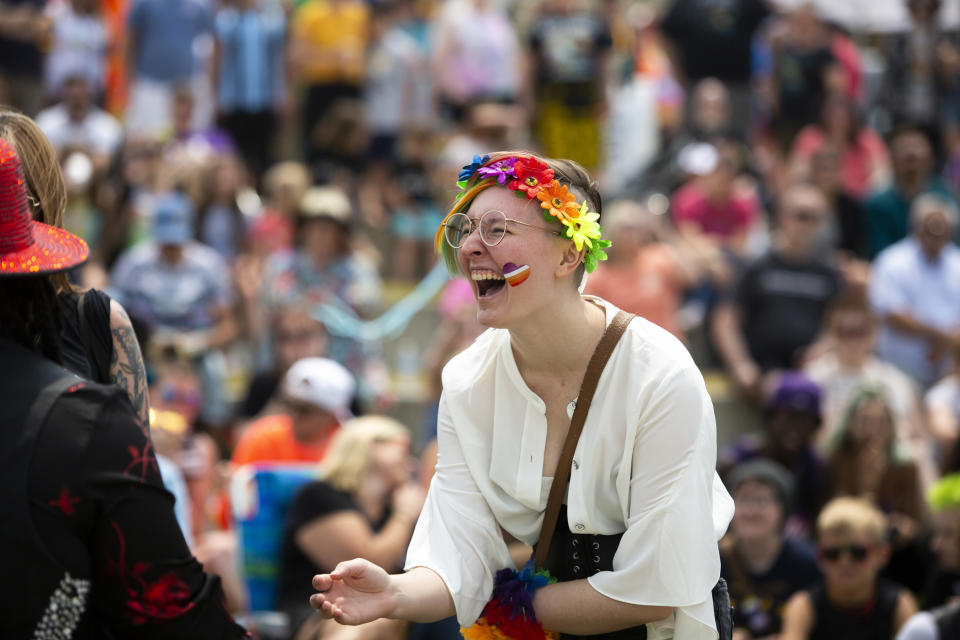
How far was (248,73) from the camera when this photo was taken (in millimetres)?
11766

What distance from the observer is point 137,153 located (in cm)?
1084

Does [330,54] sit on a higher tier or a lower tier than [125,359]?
higher

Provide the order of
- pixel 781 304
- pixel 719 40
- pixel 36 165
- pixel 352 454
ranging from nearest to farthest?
pixel 36 165 → pixel 352 454 → pixel 781 304 → pixel 719 40

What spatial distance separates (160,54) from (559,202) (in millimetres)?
9178

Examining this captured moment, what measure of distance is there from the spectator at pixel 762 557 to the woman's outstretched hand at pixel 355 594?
3.14 m

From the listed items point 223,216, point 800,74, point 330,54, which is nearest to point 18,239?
point 223,216

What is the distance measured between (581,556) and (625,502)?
189mm

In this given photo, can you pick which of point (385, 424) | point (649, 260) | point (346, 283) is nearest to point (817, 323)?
point (649, 260)

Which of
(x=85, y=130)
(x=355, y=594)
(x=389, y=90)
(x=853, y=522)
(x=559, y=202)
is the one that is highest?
(x=559, y=202)

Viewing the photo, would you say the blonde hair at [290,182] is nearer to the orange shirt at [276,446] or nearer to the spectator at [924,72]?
the orange shirt at [276,446]

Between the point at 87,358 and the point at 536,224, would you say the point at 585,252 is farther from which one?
the point at 87,358

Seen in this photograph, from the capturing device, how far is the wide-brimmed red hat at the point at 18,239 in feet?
9.04

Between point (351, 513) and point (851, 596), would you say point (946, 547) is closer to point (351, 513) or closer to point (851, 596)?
point (851, 596)

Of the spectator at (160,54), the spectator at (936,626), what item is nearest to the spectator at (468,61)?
the spectator at (160,54)
